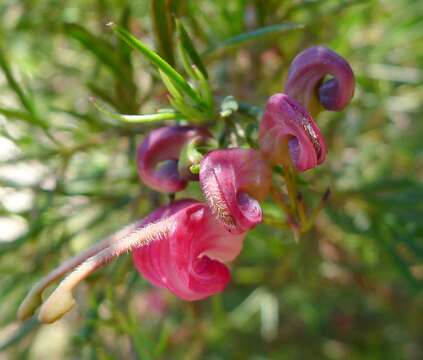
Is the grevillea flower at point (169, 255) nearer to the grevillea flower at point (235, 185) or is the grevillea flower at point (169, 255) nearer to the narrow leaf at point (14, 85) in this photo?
the grevillea flower at point (235, 185)

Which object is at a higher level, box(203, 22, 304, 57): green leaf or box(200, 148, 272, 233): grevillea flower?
box(203, 22, 304, 57): green leaf

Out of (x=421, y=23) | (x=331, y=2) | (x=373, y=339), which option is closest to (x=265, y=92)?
(x=331, y=2)

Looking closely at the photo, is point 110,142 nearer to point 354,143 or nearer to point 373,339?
point 354,143

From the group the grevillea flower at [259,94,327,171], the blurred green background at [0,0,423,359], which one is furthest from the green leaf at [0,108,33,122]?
the grevillea flower at [259,94,327,171]

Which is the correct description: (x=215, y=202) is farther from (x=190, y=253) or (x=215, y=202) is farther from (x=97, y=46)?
(x=97, y=46)

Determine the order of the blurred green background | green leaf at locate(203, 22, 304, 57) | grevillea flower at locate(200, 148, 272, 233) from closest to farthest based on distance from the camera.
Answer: grevillea flower at locate(200, 148, 272, 233) → green leaf at locate(203, 22, 304, 57) → the blurred green background

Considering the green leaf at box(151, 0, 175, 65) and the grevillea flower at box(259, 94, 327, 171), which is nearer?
the grevillea flower at box(259, 94, 327, 171)

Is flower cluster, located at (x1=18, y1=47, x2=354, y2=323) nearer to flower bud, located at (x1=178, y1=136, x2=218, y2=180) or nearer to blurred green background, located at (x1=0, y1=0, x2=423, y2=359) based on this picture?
flower bud, located at (x1=178, y1=136, x2=218, y2=180)
